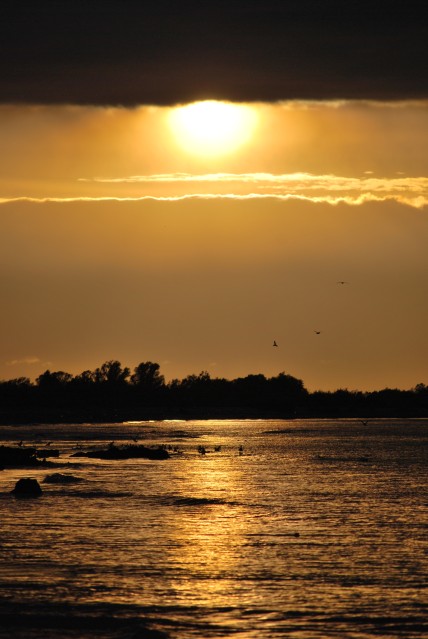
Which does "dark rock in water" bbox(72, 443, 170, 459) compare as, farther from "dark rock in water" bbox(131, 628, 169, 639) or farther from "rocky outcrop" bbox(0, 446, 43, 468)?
"dark rock in water" bbox(131, 628, 169, 639)

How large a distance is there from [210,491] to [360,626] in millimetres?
52717

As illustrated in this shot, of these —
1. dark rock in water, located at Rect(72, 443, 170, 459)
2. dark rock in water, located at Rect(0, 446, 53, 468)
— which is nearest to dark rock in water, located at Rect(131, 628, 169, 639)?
dark rock in water, located at Rect(0, 446, 53, 468)

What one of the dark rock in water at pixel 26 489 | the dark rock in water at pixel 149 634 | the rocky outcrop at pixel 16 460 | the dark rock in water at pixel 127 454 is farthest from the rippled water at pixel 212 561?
the dark rock in water at pixel 127 454

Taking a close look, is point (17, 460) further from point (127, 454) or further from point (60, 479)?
point (60, 479)

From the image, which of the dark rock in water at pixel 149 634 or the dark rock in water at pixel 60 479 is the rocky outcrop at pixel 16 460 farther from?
the dark rock in water at pixel 149 634

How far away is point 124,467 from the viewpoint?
119 meters

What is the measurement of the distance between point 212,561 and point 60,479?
45599mm

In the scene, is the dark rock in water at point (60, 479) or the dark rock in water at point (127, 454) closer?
the dark rock in water at point (60, 479)

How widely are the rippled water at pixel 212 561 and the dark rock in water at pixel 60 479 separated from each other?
1056 millimetres

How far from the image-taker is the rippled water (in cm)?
3853

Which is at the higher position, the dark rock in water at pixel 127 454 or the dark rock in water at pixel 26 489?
the dark rock in water at pixel 127 454

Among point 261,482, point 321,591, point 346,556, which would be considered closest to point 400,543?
point 346,556

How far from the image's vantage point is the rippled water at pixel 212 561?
126 feet

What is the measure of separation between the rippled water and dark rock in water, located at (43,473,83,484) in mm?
1056
